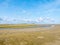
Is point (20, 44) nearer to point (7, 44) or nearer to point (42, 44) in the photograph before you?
point (7, 44)

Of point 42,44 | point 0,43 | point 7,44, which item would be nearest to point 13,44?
point 7,44

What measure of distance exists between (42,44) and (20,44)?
3103 millimetres

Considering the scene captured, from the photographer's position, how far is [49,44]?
1675cm

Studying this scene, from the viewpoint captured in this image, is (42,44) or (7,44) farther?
(42,44)

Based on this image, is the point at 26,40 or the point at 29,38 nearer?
the point at 26,40

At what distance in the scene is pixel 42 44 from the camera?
55.6ft

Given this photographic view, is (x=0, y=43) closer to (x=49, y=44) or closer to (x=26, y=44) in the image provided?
(x=26, y=44)

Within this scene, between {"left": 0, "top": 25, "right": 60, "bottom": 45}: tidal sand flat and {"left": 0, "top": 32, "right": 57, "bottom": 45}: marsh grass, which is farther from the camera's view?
{"left": 0, "top": 25, "right": 60, "bottom": 45}: tidal sand flat

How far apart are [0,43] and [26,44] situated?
3530mm

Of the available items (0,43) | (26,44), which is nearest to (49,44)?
(26,44)

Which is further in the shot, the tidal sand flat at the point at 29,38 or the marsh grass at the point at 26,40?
the tidal sand flat at the point at 29,38

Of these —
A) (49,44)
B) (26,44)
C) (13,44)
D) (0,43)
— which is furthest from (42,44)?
(0,43)

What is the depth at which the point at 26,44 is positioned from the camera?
53.4 feet

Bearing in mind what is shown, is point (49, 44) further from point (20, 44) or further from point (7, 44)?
point (7, 44)
